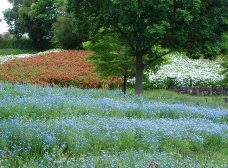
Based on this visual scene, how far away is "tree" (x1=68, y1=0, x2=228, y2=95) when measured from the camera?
55.0 ft

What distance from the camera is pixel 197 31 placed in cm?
1802

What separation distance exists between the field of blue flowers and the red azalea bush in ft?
42.3

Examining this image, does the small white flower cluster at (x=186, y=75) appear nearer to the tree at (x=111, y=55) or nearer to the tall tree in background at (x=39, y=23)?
the tree at (x=111, y=55)

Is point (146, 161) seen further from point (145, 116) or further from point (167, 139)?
point (145, 116)

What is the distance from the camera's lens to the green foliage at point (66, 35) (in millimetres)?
44062

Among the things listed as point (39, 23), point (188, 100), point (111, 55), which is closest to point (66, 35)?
point (39, 23)

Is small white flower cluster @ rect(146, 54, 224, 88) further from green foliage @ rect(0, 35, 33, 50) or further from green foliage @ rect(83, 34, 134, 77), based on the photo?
green foliage @ rect(0, 35, 33, 50)

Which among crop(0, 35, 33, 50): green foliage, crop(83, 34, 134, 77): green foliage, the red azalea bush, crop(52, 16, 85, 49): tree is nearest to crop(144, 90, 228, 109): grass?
crop(83, 34, 134, 77): green foliage

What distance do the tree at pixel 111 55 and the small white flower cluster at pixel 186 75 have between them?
6.61 meters

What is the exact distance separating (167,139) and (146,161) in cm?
251

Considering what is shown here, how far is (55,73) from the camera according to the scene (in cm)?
2794

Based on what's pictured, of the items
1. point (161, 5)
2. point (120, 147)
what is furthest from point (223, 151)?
point (161, 5)

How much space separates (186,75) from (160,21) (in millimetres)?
14868

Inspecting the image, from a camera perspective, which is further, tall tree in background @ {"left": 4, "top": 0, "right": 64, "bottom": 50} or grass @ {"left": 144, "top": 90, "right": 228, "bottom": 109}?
tall tree in background @ {"left": 4, "top": 0, "right": 64, "bottom": 50}
